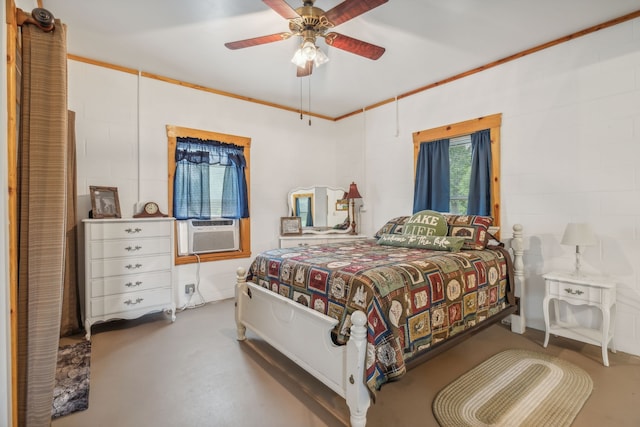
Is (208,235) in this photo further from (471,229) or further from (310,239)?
(471,229)

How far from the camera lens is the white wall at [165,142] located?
10.2 ft

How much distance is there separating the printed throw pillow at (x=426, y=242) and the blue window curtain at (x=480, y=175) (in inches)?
29.9

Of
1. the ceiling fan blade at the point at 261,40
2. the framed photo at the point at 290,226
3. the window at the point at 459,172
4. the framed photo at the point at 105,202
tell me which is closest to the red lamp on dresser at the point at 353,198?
the framed photo at the point at 290,226

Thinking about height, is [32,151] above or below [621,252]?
above

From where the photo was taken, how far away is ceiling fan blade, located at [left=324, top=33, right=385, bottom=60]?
2.20 metres

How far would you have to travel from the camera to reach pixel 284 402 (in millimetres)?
1871

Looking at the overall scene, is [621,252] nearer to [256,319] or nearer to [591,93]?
[591,93]

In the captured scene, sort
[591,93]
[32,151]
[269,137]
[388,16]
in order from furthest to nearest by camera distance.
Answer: [269,137]
[591,93]
[388,16]
[32,151]

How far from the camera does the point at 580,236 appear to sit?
2.40 meters

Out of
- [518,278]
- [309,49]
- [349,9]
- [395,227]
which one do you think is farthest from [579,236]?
[309,49]

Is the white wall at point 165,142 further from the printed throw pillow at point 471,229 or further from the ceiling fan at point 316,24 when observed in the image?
the printed throw pillow at point 471,229

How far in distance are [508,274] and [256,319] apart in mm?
2239

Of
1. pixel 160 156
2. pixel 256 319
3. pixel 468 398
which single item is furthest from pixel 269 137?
pixel 468 398

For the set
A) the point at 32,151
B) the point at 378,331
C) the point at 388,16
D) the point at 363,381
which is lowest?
the point at 363,381
